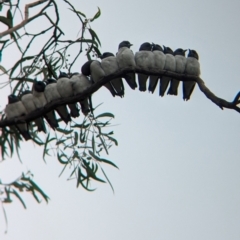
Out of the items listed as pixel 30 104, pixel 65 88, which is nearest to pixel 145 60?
pixel 65 88

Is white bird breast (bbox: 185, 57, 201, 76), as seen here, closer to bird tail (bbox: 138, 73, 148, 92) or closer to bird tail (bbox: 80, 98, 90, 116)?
bird tail (bbox: 138, 73, 148, 92)

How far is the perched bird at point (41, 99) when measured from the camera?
195 cm

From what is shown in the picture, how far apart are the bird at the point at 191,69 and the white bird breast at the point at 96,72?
23cm

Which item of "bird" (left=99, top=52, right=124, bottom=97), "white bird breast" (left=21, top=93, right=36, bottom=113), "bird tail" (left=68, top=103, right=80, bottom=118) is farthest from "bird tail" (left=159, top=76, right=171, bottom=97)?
"white bird breast" (left=21, top=93, right=36, bottom=113)

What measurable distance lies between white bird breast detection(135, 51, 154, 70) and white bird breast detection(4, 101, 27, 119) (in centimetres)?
33

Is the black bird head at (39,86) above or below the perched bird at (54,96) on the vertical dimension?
above

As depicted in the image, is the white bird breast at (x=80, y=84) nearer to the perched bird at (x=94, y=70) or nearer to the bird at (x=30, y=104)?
the perched bird at (x=94, y=70)

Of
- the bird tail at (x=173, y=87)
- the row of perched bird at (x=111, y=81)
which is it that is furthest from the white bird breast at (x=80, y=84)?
the bird tail at (x=173, y=87)

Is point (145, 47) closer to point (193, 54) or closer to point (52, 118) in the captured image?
point (193, 54)

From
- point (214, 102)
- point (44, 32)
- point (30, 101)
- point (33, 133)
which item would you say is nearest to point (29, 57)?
point (44, 32)

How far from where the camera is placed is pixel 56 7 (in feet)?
7.93

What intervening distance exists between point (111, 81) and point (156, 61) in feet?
0.43

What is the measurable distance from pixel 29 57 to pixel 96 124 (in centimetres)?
31

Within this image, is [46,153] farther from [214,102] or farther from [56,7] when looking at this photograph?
[214,102]
